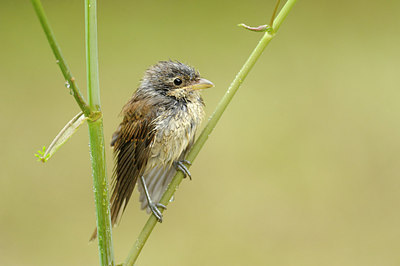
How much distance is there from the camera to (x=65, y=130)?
1.78 ft

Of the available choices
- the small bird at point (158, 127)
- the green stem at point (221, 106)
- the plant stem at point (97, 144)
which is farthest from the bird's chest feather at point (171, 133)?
the plant stem at point (97, 144)

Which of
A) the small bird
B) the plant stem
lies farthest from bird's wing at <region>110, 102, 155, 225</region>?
the plant stem

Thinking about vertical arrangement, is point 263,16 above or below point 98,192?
above

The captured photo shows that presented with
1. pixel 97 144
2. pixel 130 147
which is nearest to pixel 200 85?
pixel 130 147

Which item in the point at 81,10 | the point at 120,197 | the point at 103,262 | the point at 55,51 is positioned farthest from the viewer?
the point at 81,10

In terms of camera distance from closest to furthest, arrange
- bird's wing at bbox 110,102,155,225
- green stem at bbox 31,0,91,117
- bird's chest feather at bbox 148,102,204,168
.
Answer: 1. green stem at bbox 31,0,91,117
2. bird's wing at bbox 110,102,155,225
3. bird's chest feather at bbox 148,102,204,168

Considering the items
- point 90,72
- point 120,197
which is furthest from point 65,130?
point 120,197

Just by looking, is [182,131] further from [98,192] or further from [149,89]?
[98,192]

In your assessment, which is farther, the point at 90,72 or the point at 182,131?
the point at 182,131

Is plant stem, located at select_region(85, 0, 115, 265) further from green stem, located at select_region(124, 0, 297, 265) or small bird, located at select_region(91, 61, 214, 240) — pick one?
small bird, located at select_region(91, 61, 214, 240)

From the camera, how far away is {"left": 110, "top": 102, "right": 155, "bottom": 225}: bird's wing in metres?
0.85

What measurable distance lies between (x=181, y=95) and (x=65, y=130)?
0.50 m

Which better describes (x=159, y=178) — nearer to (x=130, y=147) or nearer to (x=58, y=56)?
(x=130, y=147)

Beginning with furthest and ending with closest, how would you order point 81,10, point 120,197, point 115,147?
point 81,10 → point 115,147 → point 120,197
